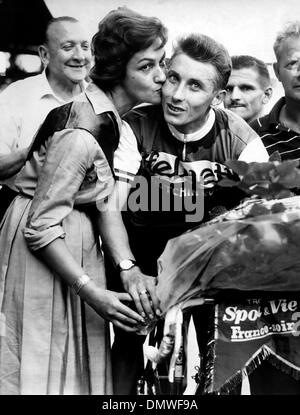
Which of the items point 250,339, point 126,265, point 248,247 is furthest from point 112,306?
point 248,247

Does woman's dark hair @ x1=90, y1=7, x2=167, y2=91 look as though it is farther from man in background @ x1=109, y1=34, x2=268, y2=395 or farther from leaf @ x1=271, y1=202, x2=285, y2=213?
leaf @ x1=271, y1=202, x2=285, y2=213

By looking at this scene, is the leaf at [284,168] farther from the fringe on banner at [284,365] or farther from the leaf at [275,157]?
the fringe on banner at [284,365]

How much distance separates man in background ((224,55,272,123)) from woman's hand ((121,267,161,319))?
1041 millimetres

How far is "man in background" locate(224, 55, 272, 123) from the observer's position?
4312mm

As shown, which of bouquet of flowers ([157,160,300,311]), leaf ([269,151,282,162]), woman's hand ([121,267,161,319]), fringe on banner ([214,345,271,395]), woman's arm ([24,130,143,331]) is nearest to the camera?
bouquet of flowers ([157,160,300,311])

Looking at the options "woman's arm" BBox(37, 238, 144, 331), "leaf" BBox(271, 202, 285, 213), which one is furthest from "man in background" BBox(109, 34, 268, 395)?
"leaf" BBox(271, 202, 285, 213)

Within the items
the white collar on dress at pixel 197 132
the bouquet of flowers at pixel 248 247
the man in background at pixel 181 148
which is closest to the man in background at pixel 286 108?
the man in background at pixel 181 148

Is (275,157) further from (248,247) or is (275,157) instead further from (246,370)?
(246,370)

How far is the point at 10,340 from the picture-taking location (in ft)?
13.3

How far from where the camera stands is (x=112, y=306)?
3.82 meters

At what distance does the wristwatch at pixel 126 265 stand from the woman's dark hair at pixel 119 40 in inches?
35.8

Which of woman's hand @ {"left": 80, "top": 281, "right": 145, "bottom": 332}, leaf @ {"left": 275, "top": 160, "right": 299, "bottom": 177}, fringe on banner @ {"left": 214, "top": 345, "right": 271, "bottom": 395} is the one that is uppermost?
leaf @ {"left": 275, "top": 160, "right": 299, "bottom": 177}

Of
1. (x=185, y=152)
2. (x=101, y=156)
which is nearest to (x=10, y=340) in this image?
(x=101, y=156)

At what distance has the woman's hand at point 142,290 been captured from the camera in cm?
371
